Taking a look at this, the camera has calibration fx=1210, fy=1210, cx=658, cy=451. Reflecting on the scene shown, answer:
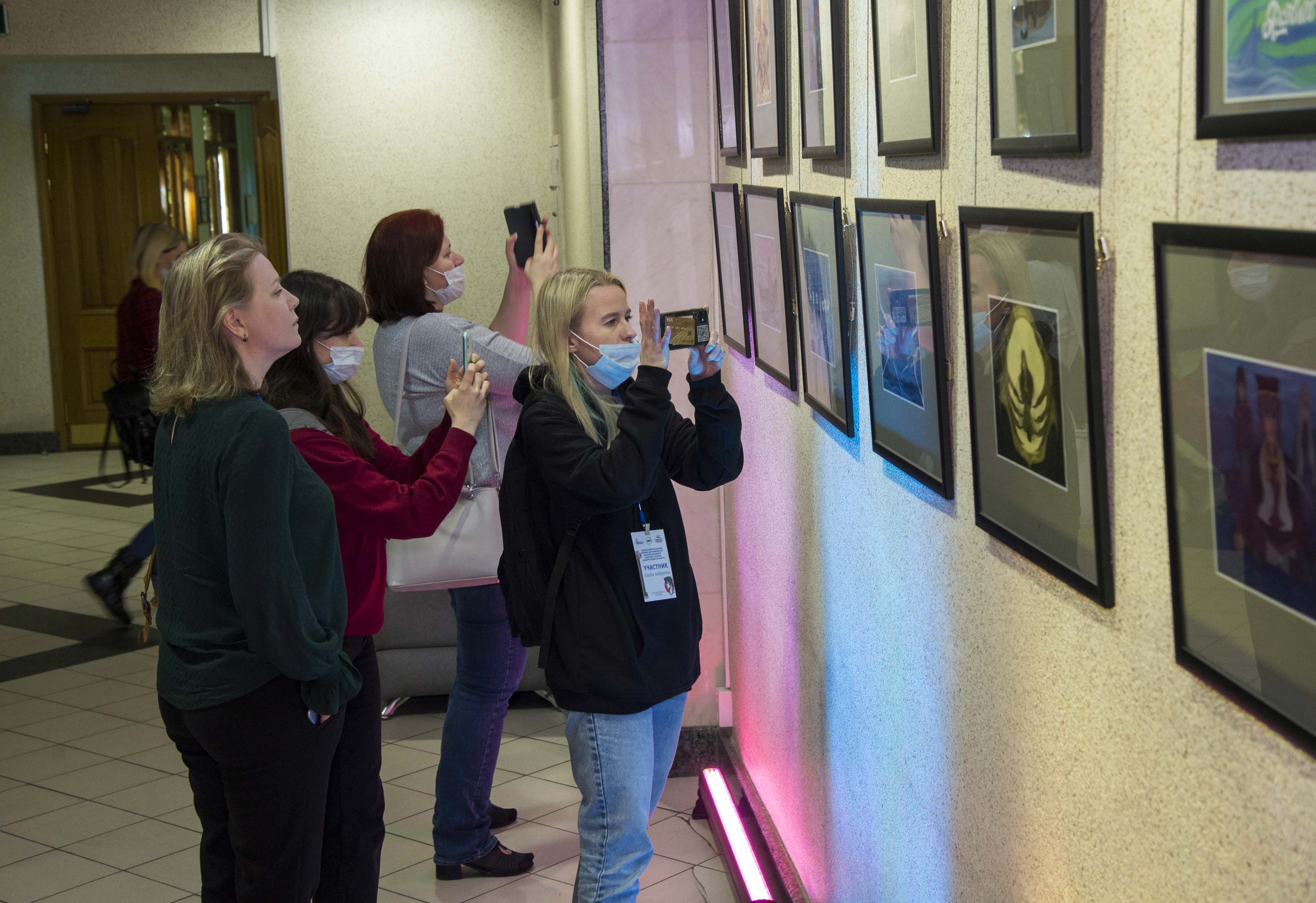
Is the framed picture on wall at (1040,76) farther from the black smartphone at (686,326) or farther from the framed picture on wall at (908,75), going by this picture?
the black smartphone at (686,326)

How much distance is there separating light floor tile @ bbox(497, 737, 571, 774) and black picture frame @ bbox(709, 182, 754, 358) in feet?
5.43

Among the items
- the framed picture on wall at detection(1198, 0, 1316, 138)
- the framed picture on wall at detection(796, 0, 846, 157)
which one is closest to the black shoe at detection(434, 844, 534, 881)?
the framed picture on wall at detection(796, 0, 846, 157)

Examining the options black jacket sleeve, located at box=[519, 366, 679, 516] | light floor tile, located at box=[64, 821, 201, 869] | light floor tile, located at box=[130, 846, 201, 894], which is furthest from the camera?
light floor tile, located at box=[64, 821, 201, 869]

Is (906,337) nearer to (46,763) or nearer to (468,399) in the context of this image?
(468,399)

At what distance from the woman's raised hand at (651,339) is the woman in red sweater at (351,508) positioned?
23.7 inches

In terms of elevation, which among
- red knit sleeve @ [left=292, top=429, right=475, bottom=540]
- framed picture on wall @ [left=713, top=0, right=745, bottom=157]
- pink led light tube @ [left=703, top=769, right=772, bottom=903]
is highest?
framed picture on wall @ [left=713, top=0, right=745, bottom=157]

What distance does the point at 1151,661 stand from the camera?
3.71 ft

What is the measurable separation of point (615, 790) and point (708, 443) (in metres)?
0.73

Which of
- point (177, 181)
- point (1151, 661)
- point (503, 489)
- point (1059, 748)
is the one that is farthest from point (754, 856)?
point (177, 181)

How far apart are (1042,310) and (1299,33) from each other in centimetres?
49

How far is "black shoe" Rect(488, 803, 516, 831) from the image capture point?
3756 mm

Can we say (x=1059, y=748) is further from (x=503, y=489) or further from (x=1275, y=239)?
(x=503, y=489)

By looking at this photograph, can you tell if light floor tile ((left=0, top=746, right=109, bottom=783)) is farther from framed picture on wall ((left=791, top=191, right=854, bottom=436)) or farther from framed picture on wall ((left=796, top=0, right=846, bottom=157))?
framed picture on wall ((left=796, top=0, right=846, bottom=157))

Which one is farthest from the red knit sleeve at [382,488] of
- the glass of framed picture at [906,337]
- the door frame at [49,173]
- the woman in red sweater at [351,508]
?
the door frame at [49,173]
